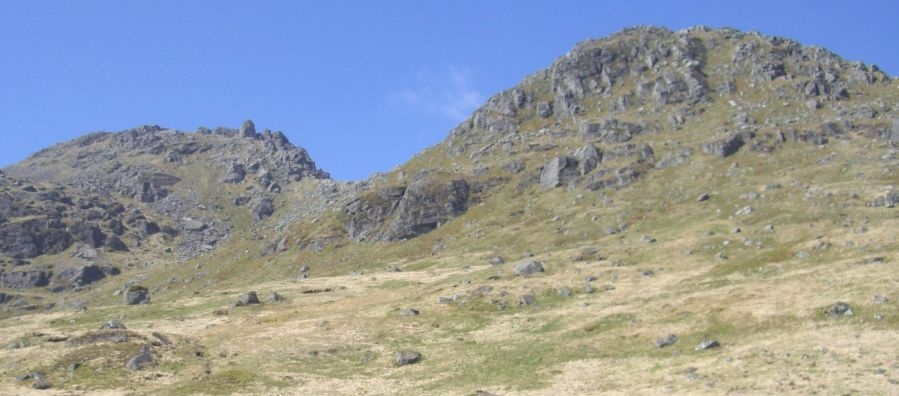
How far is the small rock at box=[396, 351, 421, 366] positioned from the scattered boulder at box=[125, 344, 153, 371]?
24873mm

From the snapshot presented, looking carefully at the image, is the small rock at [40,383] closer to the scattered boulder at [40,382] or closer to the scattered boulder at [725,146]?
the scattered boulder at [40,382]

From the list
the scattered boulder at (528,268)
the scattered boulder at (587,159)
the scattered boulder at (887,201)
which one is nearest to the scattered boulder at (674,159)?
the scattered boulder at (587,159)

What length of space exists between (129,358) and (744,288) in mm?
65548

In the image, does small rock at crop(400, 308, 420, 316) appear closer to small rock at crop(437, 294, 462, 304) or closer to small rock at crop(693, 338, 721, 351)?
small rock at crop(437, 294, 462, 304)

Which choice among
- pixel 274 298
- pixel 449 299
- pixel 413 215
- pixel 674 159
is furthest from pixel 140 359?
pixel 674 159

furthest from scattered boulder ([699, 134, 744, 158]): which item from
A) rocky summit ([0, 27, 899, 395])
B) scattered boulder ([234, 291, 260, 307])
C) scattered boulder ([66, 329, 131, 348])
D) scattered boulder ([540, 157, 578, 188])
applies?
scattered boulder ([66, 329, 131, 348])

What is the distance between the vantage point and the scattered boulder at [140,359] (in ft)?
215

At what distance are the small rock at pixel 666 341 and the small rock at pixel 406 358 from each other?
77.6ft

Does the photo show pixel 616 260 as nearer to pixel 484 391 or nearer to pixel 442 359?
pixel 442 359

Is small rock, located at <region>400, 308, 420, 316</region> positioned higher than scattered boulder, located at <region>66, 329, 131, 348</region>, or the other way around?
scattered boulder, located at <region>66, 329, 131, 348</region>

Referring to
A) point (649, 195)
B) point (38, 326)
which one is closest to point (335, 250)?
point (649, 195)

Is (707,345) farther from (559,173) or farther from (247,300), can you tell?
(559,173)

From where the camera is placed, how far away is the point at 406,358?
224 ft

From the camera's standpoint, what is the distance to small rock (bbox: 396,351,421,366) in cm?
6806
